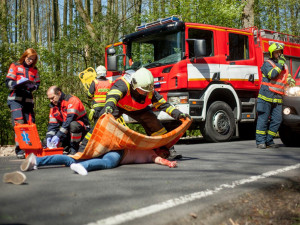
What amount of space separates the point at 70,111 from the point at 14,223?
4263mm

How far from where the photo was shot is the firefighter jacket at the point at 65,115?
680cm

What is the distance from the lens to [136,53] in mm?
10547

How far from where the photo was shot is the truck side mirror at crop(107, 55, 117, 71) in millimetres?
10648

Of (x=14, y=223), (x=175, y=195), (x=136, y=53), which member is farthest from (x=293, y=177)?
(x=136, y=53)

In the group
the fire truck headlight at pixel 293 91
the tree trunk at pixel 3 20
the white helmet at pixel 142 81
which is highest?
the tree trunk at pixel 3 20

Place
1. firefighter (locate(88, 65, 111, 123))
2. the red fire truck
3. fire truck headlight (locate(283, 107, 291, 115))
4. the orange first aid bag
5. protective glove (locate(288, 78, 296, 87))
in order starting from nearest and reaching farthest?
the orange first aid bag, fire truck headlight (locate(283, 107, 291, 115)), protective glove (locate(288, 78, 296, 87)), firefighter (locate(88, 65, 111, 123)), the red fire truck

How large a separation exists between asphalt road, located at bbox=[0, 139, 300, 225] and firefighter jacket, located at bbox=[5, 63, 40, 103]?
1754 millimetres

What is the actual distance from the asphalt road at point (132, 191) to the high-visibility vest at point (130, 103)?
856 millimetres

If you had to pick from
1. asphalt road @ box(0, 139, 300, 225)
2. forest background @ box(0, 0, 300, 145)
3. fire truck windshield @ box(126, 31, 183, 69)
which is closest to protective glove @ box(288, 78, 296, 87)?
fire truck windshield @ box(126, 31, 183, 69)

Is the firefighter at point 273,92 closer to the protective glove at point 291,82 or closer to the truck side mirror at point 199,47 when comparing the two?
the protective glove at point 291,82

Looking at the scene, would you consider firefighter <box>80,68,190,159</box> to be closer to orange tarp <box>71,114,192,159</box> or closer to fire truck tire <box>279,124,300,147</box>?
orange tarp <box>71,114,192,159</box>

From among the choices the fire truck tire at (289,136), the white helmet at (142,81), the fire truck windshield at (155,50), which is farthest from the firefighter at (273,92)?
the white helmet at (142,81)

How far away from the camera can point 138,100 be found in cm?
588

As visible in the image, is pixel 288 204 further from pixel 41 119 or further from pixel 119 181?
pixel 41 119
